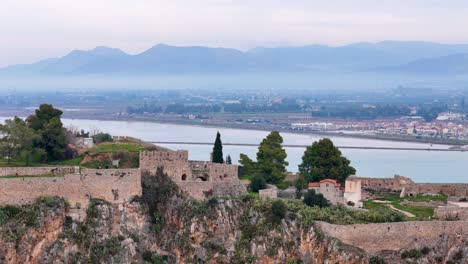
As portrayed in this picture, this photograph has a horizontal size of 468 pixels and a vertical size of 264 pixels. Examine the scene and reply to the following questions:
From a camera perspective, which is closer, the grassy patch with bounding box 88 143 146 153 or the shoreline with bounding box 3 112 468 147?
the grassy patch with bounding box 88 143 146 153

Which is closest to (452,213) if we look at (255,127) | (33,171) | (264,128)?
(33,171)

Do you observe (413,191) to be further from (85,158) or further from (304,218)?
(85,158)

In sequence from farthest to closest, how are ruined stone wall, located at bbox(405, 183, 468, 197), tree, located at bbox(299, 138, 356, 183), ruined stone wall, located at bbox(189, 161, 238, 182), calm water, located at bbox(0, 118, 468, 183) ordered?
1. calm water, located at bbox(0, 118, 468, 183)
2. ruined stone wall, located at bbox(405, 183, 468, 197)
3. tree, located at bbox(299, 138, 356, 183)
4. ruined stone wall, located at bbox(189, 161, 238, 182)

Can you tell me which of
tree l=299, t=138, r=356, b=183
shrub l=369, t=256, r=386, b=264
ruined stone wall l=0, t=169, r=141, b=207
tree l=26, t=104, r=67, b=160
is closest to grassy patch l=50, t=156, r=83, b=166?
tree l=26, t=104, r=67, b=160

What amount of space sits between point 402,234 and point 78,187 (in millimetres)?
12147

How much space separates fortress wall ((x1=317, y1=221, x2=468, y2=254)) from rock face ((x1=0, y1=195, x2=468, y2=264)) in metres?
0.04

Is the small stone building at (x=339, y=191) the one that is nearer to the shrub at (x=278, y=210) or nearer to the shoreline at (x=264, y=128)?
the shrub at (x=278, y=210)

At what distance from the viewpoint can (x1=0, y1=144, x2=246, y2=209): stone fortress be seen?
33312 millimetres

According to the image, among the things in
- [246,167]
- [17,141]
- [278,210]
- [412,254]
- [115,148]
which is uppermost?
[17,141]

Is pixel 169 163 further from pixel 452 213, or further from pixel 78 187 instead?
pixel 452 213

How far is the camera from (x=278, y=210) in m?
34.9

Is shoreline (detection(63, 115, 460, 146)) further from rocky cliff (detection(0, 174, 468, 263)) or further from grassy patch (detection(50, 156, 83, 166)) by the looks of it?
rocky cliff (detection(0, 174, 468, 263))

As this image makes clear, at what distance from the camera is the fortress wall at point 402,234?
35406 millimetres

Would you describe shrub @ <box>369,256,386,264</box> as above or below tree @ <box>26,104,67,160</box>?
below
